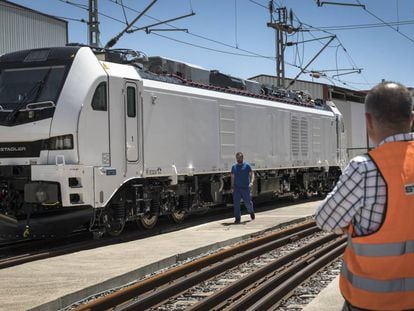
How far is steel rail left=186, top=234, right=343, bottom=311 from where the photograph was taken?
260 inches

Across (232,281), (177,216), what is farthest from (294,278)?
(177,216)

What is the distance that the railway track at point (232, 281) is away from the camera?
21.6ft

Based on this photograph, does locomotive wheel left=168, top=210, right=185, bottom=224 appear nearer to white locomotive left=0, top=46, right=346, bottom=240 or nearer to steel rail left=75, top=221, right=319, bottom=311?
white locomotive left=0, top=46, right=346, bottom=240

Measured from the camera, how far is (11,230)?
9.77 metres

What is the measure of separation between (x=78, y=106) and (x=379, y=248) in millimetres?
→ 8612

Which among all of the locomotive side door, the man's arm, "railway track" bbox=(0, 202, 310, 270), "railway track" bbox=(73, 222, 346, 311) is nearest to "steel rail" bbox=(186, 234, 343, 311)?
"railway track" bbox=(73, 222, 346, 311)

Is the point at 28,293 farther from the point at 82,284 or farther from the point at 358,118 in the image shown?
the point at 358,118

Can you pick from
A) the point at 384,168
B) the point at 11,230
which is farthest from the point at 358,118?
the point at 384,168

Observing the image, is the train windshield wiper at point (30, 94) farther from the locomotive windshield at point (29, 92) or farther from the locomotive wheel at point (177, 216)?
the locomotive wheel at point (177, 216)

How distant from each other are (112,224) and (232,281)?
4281 millimetres

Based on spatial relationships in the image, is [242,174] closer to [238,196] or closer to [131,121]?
[238,196]

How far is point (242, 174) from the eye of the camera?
14.5 m

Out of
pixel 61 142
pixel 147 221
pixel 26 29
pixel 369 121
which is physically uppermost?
pixel 26 29

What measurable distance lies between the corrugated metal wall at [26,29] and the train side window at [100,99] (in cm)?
1491
